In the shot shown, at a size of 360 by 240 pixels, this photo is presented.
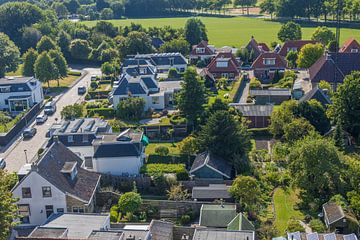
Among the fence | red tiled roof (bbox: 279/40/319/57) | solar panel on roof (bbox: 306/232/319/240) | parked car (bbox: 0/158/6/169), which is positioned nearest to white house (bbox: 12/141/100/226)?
A: parked car (bbox: 0/158/6/169)

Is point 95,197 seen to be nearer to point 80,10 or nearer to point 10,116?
point 10,116

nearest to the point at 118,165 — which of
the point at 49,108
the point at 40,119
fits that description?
the point at 40,119

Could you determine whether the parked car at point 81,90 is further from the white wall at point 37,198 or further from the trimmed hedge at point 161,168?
the white wall at point 37,198

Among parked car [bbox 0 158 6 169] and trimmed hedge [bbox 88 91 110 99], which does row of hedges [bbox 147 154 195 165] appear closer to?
parked car [bbox 0 158 6 169]

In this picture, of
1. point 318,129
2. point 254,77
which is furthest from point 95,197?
point 254,77

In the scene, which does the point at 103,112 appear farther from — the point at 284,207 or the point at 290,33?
the point at 290,33
